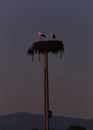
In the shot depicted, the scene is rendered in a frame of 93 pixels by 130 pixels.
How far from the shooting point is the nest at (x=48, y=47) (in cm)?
5381

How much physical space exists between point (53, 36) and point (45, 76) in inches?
195

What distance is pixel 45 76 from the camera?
177 feet

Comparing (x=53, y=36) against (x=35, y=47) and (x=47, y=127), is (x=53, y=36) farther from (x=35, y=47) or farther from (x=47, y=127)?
(x=47, y=127)

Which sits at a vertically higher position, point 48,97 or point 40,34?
point 40,34

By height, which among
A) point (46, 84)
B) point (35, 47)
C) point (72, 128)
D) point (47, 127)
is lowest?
point (72, 128)

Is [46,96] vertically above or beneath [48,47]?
beneath

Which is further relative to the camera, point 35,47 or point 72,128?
point 72,128

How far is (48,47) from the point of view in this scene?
2119 inches

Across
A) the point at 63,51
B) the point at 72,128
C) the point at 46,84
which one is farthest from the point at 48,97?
the point at 72,128

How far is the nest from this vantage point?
53.8 meters

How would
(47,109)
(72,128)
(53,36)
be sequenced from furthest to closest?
(72,128) < (53,36) < (47,109)

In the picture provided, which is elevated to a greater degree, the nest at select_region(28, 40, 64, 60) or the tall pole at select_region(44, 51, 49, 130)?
the nest at select_region(28, 40, 64, 60)

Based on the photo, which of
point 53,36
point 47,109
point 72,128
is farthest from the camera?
point 72,128

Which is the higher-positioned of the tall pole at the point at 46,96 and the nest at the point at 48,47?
the nest at the point at 48,47
